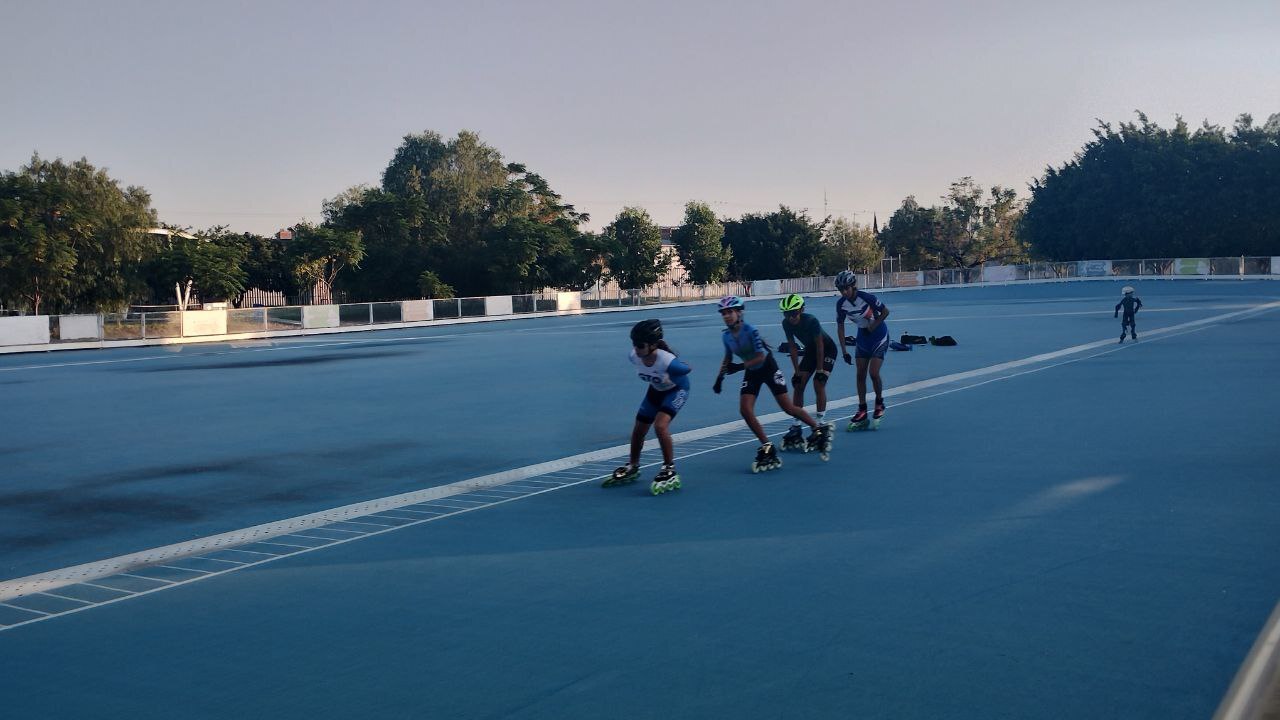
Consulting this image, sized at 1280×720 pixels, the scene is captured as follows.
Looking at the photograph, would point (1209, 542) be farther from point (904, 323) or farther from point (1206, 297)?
point (1206, 297)

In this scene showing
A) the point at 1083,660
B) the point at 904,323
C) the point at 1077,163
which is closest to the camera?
the point at 1083,660

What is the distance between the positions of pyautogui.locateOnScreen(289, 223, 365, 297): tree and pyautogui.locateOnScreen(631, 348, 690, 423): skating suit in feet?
187

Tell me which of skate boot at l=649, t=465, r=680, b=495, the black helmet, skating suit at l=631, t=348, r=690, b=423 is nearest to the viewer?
the black helmet

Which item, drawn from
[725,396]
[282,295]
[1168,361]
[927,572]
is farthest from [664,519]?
[282,295]

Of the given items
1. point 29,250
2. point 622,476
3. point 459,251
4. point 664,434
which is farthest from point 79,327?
point 664,434

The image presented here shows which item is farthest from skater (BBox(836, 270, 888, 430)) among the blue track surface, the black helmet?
the black helmet

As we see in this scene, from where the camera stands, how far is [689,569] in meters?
7.34

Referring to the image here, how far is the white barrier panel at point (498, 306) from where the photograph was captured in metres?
61.2

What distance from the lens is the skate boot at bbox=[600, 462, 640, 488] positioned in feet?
34.4

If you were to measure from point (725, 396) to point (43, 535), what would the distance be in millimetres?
11069

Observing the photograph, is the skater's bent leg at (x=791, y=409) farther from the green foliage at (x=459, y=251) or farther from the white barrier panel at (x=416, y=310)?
the green foliage at (x=459, y=251)

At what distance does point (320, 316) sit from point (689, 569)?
157ft

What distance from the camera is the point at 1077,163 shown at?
334ft

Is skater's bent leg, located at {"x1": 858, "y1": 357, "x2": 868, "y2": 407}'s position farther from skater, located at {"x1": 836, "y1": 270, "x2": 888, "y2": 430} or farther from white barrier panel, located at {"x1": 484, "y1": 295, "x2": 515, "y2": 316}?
white barrier panel, located at {"x1": 484, "y1": 295, "x2": 515, "y2": 316}
